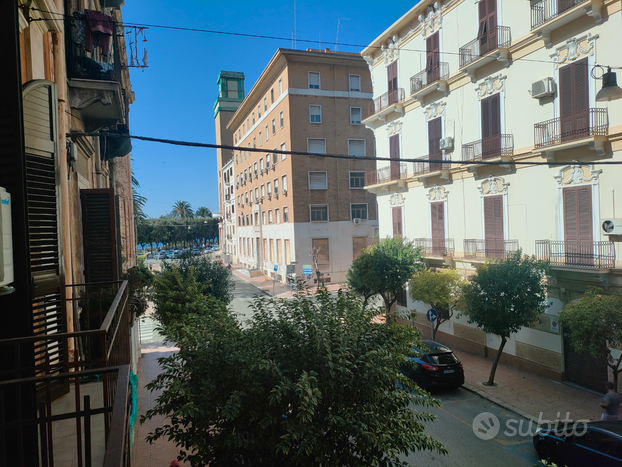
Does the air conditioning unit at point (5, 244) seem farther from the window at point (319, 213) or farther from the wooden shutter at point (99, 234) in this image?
the window at point (319, 213)

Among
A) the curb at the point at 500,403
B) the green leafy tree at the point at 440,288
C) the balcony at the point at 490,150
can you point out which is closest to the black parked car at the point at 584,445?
the curb at the point at 500,403

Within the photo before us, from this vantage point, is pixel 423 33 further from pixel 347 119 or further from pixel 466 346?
pixel 347 119

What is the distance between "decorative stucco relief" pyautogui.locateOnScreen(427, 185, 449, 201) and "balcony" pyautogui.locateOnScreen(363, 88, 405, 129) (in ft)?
15.2

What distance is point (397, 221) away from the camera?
22.9 m

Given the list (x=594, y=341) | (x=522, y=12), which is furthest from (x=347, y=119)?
(x=594, y=341)

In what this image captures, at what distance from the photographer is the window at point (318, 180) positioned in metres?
37.4

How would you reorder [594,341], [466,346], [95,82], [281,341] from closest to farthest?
1. [281,341]
2. [95,82]
3. [594,341]
4. [466,346]

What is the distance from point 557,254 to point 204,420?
12983 millimetres

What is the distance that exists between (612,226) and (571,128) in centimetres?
331

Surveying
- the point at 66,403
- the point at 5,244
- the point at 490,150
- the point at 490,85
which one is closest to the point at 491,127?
the point at 490,150

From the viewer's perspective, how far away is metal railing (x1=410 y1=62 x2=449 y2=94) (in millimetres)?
18680

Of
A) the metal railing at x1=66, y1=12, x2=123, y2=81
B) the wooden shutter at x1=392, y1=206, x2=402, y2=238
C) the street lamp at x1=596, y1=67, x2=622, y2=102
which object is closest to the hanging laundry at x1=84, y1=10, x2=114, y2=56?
the metal railing at x1=66, y1=12, x2=123, y2=81

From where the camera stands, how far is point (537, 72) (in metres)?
14.5
